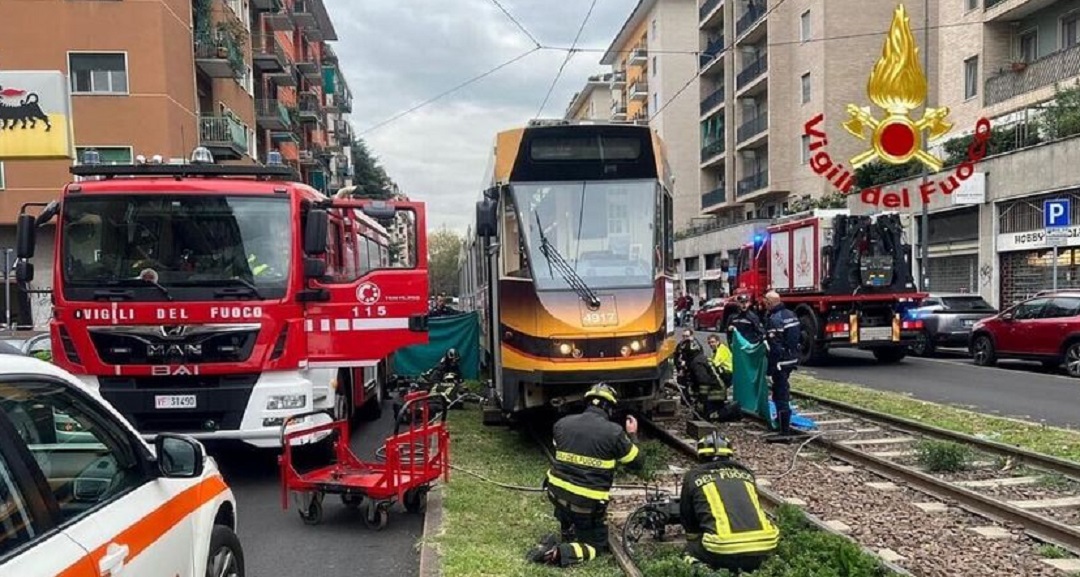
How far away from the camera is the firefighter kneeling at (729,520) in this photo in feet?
16.0

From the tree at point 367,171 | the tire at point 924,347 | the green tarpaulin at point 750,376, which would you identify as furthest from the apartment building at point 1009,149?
the tree at point 367,171

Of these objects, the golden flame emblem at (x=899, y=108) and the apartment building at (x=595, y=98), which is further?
the apartment building at (x=595, y=98)

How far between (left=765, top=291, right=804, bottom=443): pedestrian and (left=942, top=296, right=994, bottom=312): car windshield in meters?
13.0

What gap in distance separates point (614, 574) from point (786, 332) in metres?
5.50

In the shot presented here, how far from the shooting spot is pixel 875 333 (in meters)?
18.3

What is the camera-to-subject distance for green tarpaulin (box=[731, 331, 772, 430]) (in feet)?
36.1

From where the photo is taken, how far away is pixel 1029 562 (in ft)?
18.9

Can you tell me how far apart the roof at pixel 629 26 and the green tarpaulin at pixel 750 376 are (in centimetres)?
4835

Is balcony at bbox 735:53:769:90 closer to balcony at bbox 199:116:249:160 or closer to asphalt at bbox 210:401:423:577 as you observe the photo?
balcony at bbox 199:116:249:160

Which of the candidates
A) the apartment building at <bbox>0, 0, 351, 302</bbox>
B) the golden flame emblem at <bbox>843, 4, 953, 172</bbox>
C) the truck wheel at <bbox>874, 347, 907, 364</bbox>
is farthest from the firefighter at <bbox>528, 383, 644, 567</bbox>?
the golden flame emblem at <bbox>843, 4, 953, 172</bbox>

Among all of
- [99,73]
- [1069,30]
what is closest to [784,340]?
[1069,30]

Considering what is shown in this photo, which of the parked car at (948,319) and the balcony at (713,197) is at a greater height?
the balcony at (713,197)

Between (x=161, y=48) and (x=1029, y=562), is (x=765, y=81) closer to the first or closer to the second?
(x=161, y=48)

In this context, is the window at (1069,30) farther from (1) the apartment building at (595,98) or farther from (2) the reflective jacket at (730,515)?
(1) the apartment building at (595,98)
